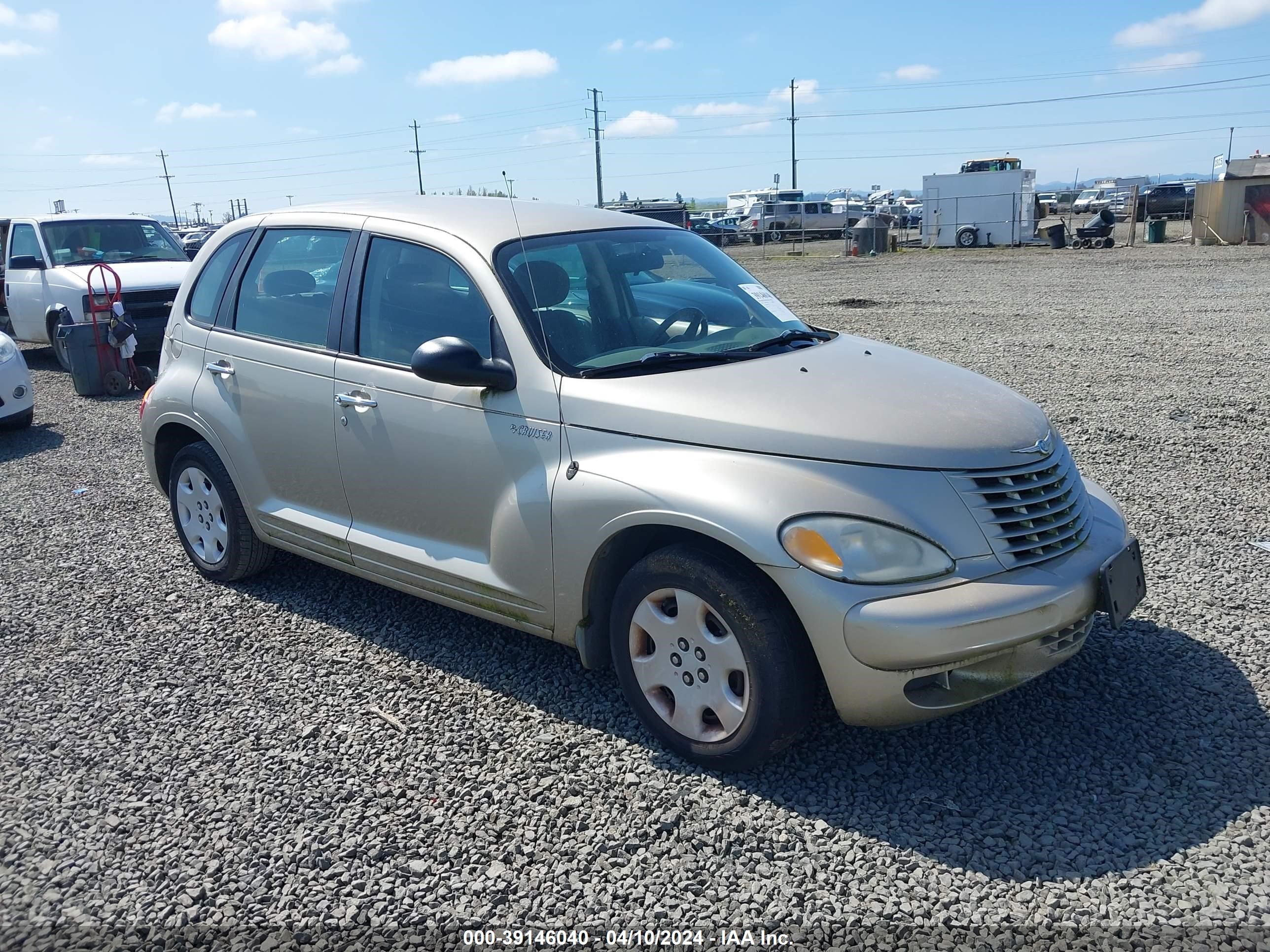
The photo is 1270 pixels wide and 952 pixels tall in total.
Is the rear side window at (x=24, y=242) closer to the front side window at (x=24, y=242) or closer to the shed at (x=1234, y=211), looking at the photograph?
the front side window at (x=24, y=242)

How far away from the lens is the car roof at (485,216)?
4160 millimetres

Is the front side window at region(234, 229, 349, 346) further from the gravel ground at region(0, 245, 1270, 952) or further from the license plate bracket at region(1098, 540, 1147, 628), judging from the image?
the license plate bracket at region(1098, 540, 1147, 628)

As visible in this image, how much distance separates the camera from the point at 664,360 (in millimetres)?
3801

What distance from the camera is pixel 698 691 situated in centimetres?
339

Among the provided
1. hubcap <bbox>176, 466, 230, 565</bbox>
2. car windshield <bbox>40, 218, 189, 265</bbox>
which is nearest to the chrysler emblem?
hubcap <bbox>176, 466, 230, 565</bbox>

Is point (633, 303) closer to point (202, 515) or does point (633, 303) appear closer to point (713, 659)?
point (713, 659)

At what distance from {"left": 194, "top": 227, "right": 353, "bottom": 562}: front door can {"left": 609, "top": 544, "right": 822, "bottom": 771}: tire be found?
162cm

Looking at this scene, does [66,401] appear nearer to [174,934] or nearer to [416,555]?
[416,555]

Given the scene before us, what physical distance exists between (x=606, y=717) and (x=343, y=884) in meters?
1.19

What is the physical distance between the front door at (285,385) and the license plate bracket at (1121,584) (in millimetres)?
2977

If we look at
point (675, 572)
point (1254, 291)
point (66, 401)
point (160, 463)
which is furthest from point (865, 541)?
point (1254, 291)

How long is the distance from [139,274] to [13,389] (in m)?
3.51

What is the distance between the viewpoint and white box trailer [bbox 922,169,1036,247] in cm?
3434

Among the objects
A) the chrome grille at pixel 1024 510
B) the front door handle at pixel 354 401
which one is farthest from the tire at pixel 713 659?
the front door handle at pixel 354 401
